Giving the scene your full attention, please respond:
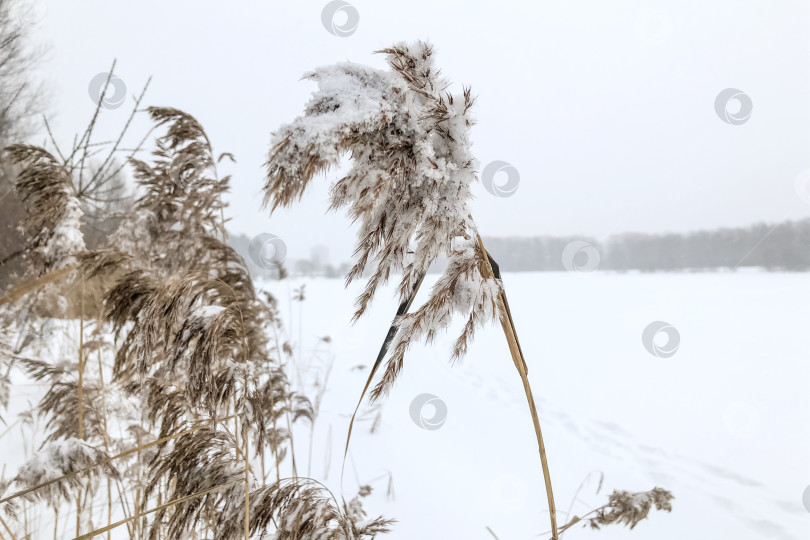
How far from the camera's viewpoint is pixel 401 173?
792mm

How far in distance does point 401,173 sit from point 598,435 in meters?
5.97

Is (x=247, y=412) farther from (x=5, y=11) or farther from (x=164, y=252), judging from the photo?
(x=5, y=11)

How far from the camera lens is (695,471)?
4.59 m

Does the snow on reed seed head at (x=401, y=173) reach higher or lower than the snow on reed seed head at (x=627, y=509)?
higher

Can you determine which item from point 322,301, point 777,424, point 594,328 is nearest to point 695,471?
point 777,424

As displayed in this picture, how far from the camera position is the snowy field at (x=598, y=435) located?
141 inches

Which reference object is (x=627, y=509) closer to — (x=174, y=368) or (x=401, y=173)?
(x=401, y=173)

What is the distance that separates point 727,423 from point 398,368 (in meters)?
6.73

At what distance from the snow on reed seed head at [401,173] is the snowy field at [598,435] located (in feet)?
6.03
